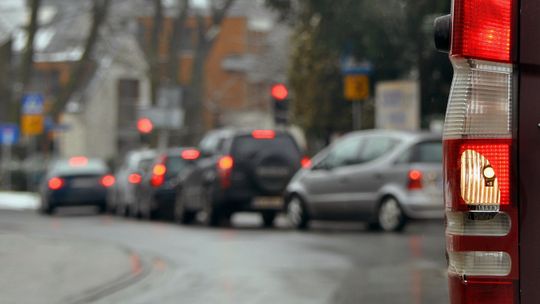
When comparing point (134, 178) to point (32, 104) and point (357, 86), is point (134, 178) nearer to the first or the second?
point (357, 86)

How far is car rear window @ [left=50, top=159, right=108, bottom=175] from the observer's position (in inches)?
1238

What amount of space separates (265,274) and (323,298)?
2.26m

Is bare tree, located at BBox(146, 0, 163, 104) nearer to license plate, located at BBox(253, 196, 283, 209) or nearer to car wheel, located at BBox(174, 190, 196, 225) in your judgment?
car wheel, located at BBox(174, 190, 196, 225)

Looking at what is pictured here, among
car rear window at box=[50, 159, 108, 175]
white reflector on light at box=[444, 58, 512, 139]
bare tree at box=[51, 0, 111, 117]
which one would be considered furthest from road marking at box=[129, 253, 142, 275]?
bare tree at box=[51, 0, 111, 117]

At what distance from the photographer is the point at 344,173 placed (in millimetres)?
19406

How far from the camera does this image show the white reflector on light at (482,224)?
4402 mm

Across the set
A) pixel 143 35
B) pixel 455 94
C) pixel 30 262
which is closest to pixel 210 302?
pixel 30 262

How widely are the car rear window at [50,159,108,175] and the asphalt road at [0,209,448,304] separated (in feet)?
33.6

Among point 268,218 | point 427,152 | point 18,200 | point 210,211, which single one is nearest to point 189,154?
point 268,218

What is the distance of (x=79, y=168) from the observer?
3166 centimetres

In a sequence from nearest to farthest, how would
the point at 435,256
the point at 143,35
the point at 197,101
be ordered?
the point at 435,256 < the point at 197,101 < the point at 143,35

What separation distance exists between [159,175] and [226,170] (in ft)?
17.4

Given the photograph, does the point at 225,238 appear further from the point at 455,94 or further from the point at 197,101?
the point at 197,101

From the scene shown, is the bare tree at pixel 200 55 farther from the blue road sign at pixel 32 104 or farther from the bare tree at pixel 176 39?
the blue road sign at pixel 32 104
